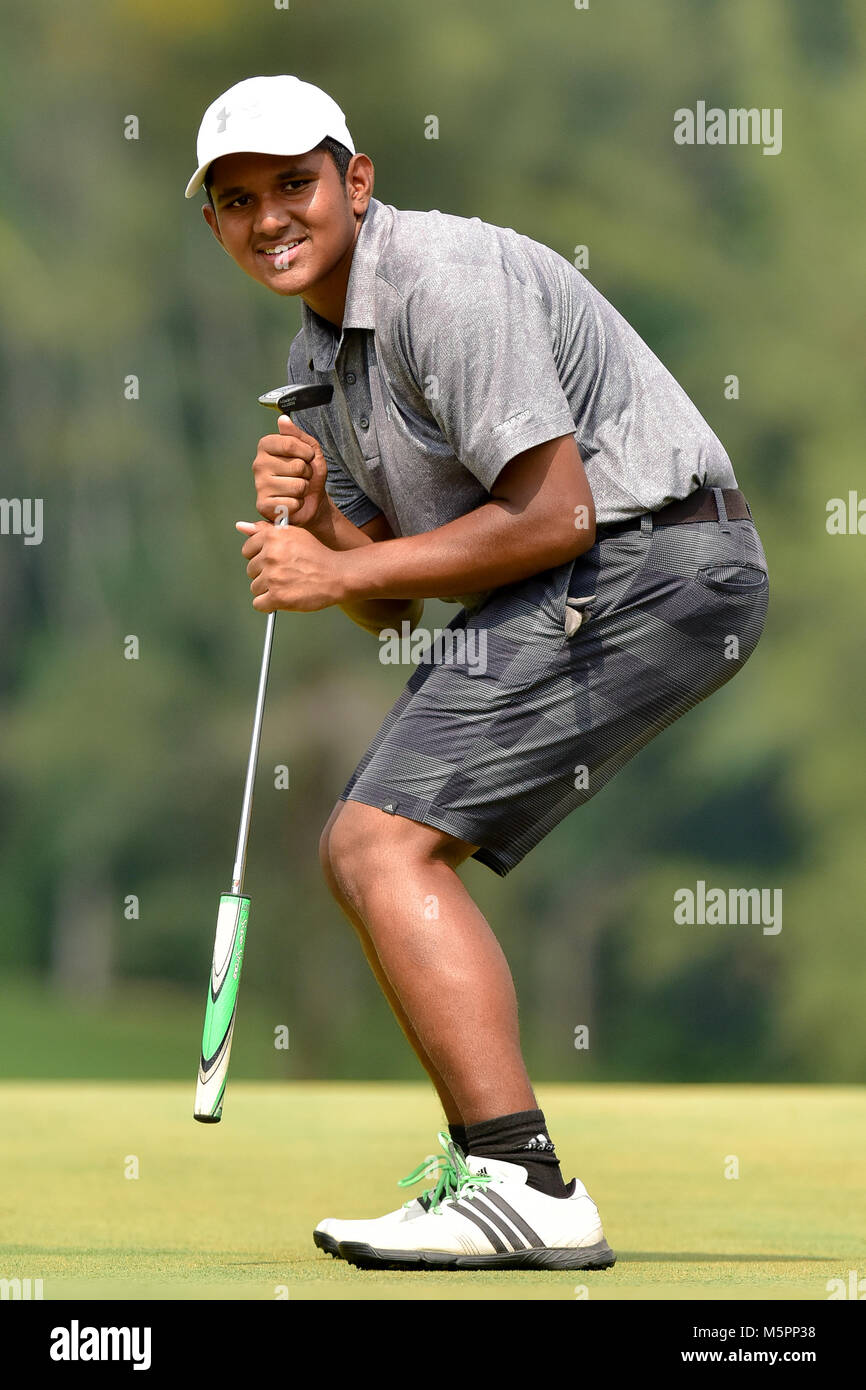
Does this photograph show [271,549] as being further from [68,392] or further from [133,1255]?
[68,392]

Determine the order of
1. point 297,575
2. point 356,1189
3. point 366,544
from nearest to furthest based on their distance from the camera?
point 297,575 < point 366,544 < point 356,1189

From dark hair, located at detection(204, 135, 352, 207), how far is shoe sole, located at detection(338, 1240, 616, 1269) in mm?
1210

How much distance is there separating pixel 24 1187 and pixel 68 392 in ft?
28.6

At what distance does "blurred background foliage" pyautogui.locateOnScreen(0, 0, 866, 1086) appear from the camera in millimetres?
10680

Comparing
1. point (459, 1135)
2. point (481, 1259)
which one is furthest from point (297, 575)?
point (481, 1259)

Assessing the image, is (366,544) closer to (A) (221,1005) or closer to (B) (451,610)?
(A) (221,1005)

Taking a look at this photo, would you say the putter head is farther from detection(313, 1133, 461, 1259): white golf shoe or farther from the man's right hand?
detection(313, 1133, 461, 1259): white golf shoe

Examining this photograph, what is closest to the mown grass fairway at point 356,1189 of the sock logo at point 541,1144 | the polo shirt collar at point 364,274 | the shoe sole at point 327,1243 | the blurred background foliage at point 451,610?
the shoe sole at point 327,1243

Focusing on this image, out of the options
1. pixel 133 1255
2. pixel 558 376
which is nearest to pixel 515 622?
pixel 558 376

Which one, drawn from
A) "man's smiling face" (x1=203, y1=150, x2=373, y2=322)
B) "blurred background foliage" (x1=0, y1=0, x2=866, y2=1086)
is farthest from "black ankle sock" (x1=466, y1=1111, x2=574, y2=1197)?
"blurred background foliage" (x1=0, y1=0, x2=866, y2=1086)

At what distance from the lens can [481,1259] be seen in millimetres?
1939

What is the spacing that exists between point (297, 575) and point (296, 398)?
0.27 m

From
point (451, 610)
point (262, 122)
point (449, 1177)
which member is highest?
point (451, 610)

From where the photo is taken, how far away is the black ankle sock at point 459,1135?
2045 millimetres
